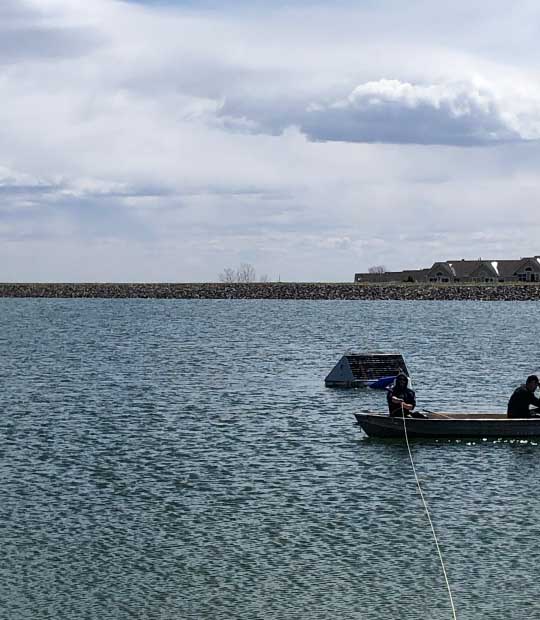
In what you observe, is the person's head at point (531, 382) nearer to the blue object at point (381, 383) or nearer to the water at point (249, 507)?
the water at point (249, 507)

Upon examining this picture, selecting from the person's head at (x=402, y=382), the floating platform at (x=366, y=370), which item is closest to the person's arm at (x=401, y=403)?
the person's head at (x=402, y=382)

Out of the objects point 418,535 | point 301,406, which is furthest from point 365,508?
point 301,406

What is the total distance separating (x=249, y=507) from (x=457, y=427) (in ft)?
33.1

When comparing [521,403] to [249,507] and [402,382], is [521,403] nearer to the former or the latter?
[402,382]

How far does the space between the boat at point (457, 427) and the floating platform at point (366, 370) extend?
16550 mm

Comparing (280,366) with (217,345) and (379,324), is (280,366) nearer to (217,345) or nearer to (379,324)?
(217,345)

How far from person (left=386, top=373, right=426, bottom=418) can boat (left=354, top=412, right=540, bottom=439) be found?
33cm

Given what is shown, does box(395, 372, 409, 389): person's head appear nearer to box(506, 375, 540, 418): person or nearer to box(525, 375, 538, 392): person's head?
box(506, 375, 540, 418): person

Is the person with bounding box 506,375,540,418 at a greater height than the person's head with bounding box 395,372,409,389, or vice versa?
the person's head with bounding box 395,372,409,389

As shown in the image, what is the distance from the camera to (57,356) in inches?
2808

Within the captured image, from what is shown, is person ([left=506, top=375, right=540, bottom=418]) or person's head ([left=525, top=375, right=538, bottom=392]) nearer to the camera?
person's head ([left=525, top=375, right=538, bottom=392])

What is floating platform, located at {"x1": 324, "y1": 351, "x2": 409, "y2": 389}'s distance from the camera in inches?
1925

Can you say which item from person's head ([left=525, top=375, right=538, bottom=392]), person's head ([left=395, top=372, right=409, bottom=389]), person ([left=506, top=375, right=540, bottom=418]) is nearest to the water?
person ([left=506, top=375, right=540, bottom=418])

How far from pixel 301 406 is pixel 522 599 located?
25936mm
